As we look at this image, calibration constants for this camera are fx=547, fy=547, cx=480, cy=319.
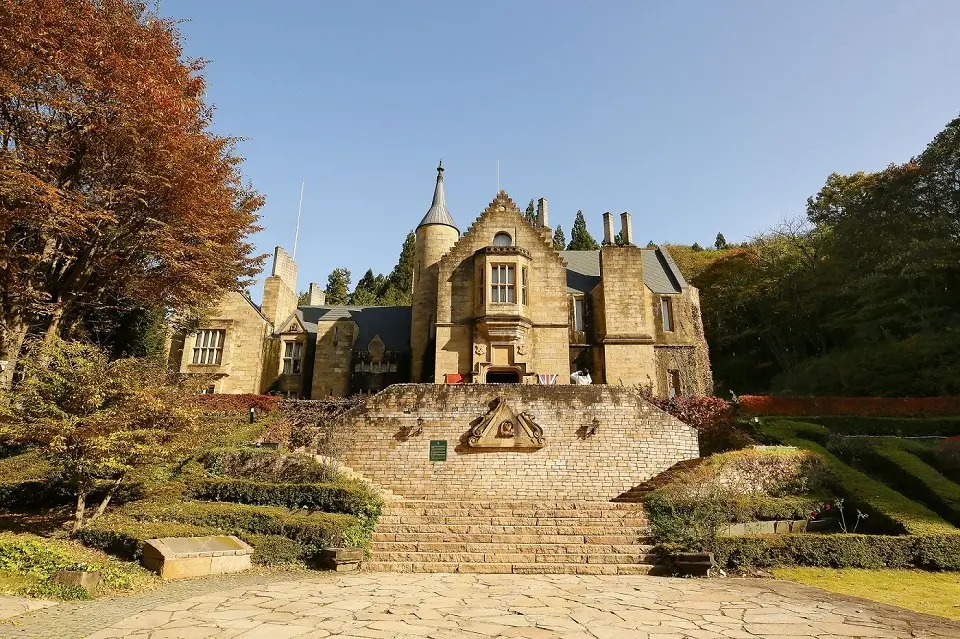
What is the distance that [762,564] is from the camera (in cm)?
1276

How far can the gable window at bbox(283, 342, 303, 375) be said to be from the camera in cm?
3328

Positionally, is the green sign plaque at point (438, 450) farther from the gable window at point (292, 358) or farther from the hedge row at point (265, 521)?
the gable window at point (292, 358)

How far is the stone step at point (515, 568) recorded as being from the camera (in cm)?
1275

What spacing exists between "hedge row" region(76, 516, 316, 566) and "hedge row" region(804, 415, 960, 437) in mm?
22234

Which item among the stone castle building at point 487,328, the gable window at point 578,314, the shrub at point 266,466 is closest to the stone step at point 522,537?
the shrub at point 266,466

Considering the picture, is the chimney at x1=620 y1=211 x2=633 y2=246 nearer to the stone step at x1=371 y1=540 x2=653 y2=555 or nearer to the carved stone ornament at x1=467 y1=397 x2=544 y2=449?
the carved stone ornament at x1=467 y1=397 x2=544 y2=449

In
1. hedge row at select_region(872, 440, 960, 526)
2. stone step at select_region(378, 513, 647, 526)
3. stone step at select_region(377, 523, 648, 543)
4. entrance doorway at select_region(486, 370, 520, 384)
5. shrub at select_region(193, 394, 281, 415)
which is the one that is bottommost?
stone step at select_region(377, 523, 648, 543)

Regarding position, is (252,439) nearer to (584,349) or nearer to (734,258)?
(584,349)

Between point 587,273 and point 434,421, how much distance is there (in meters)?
17.5

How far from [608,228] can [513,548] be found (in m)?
23.4

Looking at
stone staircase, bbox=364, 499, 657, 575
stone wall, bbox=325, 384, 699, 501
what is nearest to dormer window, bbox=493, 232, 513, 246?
stone wall, bbox=325, 384, 699, 501

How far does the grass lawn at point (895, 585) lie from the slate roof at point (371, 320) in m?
24.5

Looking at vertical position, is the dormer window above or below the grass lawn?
above

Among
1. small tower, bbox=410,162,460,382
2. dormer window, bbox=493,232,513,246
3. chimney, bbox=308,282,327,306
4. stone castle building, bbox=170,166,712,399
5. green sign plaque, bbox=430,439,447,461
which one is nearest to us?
green sign plaque, bbox=430,439,447,461
